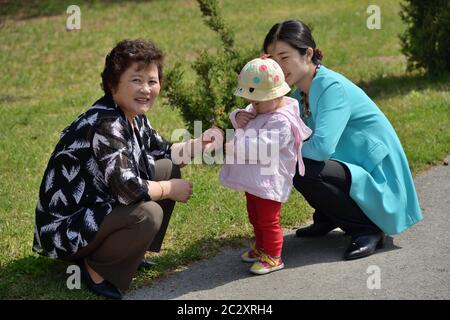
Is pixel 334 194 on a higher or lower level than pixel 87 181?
lower

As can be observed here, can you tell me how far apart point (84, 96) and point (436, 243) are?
19.0ft

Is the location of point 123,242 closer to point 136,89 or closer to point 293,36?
point 136,89

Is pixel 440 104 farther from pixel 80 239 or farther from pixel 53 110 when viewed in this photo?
pixel 80 239

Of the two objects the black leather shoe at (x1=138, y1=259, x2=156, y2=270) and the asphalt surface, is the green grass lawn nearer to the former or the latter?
the black leather shoe at (x1=138, y1=259, x2=156, y2=270)

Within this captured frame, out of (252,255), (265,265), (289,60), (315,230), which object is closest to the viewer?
(265,265)

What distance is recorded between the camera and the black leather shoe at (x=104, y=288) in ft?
13.9

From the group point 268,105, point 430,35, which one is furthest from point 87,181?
point 430,35

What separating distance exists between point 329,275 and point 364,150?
0.82 m

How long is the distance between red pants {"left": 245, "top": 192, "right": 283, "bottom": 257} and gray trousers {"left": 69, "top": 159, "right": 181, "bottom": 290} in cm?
56

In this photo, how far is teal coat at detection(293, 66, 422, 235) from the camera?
4.66m

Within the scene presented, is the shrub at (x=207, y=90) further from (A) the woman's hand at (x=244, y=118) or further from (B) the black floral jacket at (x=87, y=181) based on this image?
(B) the black floral jacket at (x=87, y=181)

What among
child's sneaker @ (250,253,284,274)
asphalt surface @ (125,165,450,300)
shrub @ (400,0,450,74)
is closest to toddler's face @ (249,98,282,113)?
child's sneaker @ (250,253,284,274)

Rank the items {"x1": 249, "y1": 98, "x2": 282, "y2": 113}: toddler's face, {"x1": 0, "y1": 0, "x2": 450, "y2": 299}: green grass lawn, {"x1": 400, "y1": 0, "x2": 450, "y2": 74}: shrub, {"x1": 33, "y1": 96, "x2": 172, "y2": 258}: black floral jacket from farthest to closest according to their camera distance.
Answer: {"x1": 400, "y1": 0, "x2": 450, "y2": 74}: shrub < {"x1": 0, "y1": 0, "x2": 450, "y2": 299}: green grass lawn < {"x1": 249, "y1": 98, "x2": 282, "y2": 113}: toddler's face < {"x1": 33, "y1": 96, "x2": 172, "y2": 258}: black floral jacket

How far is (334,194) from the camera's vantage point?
4664 mm
